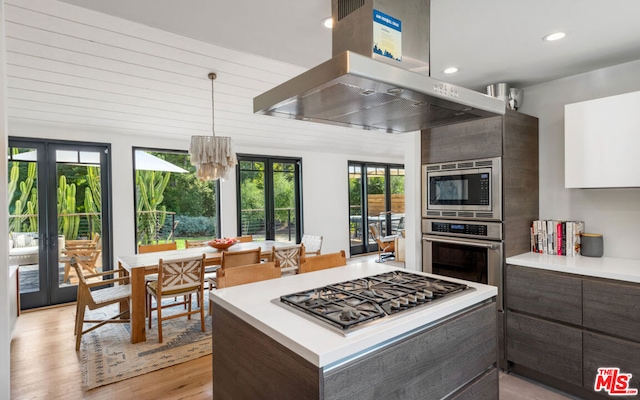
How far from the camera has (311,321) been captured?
1346 millimetres

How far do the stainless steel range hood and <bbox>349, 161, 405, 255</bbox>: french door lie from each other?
5.84 metres

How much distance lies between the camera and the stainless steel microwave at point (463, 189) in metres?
2.63

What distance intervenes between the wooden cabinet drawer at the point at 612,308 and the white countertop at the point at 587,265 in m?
0.05

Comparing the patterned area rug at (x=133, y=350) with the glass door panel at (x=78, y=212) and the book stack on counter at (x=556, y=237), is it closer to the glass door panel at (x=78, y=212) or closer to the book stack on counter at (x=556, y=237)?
the glass door panel at (x=78, y=212)

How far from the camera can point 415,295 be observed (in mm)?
1598

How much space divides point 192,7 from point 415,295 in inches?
73.1

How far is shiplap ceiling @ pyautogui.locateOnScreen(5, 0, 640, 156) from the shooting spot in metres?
1.80

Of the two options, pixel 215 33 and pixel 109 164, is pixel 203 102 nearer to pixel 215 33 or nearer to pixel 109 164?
pixel 109 164

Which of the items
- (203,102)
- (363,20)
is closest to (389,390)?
(363,20)

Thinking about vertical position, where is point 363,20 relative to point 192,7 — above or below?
below

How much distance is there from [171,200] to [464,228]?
183 inches

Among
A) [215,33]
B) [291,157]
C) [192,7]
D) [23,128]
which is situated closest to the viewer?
[192,7]

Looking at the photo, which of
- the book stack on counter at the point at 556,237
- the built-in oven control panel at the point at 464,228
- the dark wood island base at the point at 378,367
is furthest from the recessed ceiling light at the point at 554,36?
the dark wood island base at the point at 378,367

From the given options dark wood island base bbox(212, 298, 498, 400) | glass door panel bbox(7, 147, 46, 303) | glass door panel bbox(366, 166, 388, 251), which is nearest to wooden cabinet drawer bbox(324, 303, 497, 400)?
dark wood island base bbox(212, 298, 498, 400)
